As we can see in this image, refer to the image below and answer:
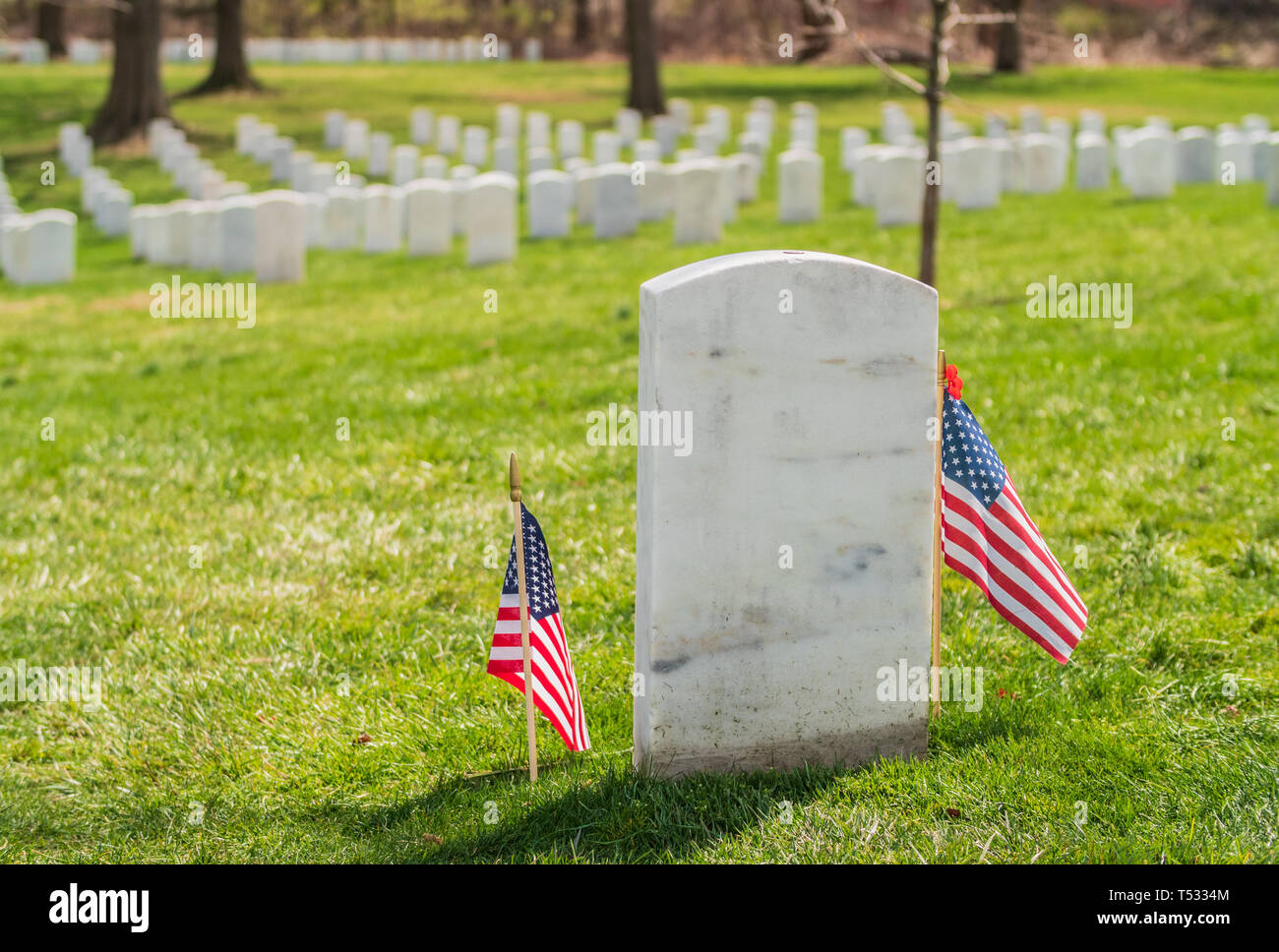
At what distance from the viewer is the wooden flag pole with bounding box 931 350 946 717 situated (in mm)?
4449

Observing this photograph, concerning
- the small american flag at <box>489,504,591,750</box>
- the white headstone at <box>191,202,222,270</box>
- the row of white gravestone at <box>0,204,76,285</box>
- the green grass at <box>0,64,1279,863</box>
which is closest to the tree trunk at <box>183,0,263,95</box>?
the row of white gravestone at <box>0,204,76,285</box>

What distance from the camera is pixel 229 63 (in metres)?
35.1

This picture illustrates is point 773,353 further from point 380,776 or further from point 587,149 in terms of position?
point 587,149

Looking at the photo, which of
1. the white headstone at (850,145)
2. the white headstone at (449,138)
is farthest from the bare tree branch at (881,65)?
the white headstone at (449,138)

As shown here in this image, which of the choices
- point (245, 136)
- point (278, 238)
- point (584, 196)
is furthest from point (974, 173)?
point (245, 136)

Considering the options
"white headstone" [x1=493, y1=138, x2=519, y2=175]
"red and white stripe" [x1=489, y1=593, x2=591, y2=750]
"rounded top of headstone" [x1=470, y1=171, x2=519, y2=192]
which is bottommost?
"white headstone" [x1=493, y1=138, x2=519, y2=175]

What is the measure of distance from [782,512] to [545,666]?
2.88 feet

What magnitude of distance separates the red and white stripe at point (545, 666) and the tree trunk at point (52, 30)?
47.4m

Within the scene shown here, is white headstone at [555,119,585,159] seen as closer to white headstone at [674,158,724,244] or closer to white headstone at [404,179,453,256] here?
white headstone at [404,179,453,256]

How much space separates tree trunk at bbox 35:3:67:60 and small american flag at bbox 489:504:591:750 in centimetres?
4736

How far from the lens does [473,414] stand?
8.79 metres

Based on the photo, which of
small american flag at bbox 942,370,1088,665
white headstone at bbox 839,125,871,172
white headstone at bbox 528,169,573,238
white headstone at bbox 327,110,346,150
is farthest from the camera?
white headstone at bbox 327,110,346,150

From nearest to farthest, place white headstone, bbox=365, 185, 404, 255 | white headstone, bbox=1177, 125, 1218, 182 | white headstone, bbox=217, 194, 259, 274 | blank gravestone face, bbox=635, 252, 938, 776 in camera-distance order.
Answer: blank gravestone face, bbox=635, 252, 938, 776 → white headstone, bbox=217, 194, 259, 274 → white headstone, bbox=365, 185, 404, 255 → white headstone, bbox=1177, 125, 1218, 182

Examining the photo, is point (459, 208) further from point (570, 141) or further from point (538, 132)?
point (538, 132)
